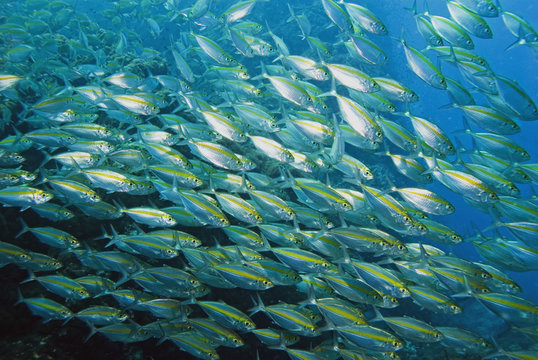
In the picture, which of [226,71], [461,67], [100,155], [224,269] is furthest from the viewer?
[226,71]

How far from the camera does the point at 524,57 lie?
3135 inches

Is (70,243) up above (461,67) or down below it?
below

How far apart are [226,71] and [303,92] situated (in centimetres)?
211

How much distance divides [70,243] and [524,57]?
11096 centimetres

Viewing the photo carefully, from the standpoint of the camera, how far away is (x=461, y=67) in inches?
187

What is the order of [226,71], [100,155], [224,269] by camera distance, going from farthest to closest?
[226,71], [100,155], [224,269]

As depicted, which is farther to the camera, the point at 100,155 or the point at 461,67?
the point at 461,67

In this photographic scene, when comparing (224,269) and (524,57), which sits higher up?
(524,57)

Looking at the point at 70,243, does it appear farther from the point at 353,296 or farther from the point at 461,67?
the point at 461,67

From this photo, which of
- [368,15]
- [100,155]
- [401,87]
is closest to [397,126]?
[401,87]

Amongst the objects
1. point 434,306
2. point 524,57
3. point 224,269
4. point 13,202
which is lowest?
point 434,306

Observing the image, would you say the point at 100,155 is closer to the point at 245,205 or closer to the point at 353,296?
the point at 245,205

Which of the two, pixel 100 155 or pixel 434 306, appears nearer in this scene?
pixel 434 306

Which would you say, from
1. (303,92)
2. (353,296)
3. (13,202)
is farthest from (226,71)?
(353,296)
